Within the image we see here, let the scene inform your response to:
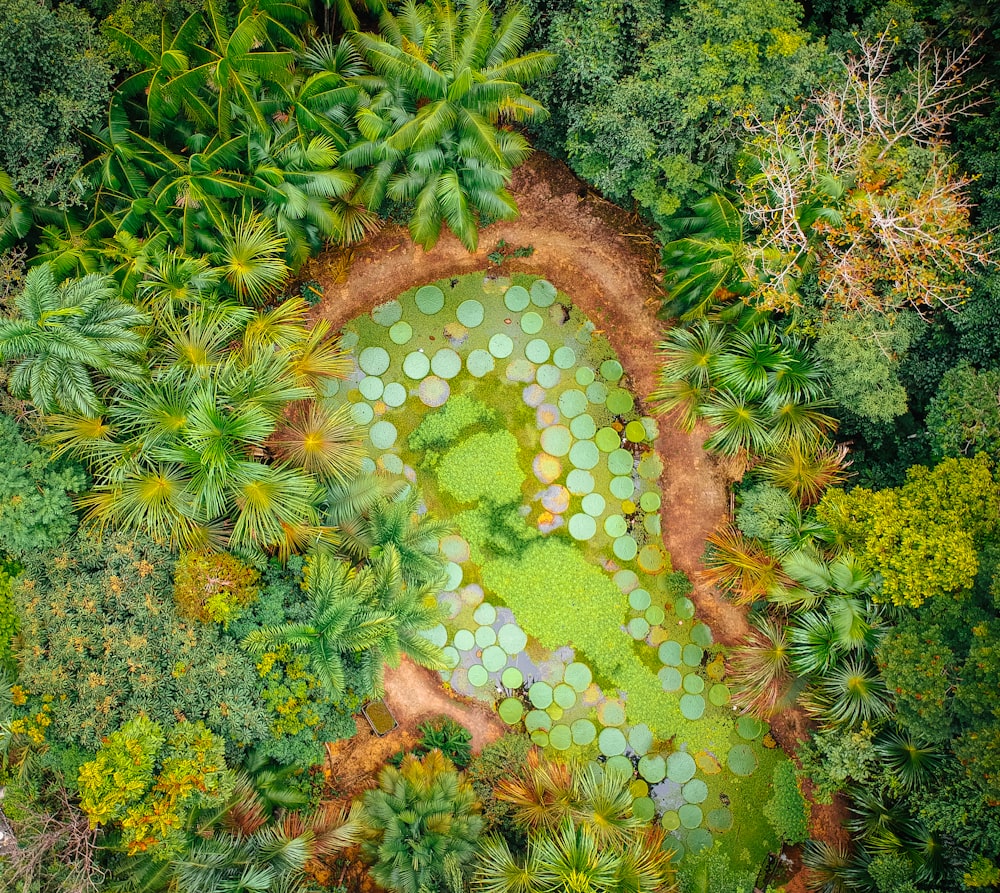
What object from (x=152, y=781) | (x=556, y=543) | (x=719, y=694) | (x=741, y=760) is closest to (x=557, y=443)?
(x=556, y=543)

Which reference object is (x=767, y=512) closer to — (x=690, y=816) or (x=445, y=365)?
(x=690, y=816)

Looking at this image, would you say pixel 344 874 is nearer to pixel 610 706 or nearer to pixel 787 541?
pixel 610 706

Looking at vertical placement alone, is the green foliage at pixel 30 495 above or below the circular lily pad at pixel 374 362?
below

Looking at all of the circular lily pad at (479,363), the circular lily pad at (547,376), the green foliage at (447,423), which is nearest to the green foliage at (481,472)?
the green foliage at (447,423)

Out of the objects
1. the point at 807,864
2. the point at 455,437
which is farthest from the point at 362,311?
the point at 807,864

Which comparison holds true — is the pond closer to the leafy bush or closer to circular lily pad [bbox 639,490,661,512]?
circular lily pad [bbox 639,490,661,512]

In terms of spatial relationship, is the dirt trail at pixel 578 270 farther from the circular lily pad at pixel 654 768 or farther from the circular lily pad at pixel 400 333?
the circular lily pad at pixel 654 768
